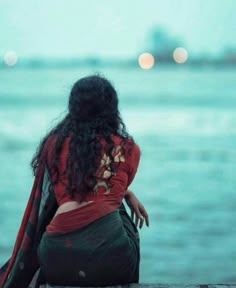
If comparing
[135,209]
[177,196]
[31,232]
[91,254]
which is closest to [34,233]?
[31,232]

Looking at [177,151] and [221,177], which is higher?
[177,151]

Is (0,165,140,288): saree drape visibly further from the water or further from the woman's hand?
the water

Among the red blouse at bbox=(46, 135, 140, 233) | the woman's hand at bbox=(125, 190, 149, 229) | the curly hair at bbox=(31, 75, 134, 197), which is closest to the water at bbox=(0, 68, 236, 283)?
the curly hair at bbox=(31, 75, 134, 197)

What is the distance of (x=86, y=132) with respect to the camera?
3484 millimetres

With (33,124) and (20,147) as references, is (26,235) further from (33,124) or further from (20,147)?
(33,124)

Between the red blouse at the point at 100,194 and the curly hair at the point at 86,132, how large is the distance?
21 millimetres

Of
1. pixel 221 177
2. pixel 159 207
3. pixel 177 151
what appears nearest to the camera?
pixel 159 207

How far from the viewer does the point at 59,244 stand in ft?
11.2

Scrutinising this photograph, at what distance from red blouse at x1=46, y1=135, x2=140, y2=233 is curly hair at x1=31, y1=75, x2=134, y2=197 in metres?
0.02

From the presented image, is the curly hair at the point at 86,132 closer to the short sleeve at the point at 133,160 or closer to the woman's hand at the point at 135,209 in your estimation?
the short sleeve at the point at 133,160

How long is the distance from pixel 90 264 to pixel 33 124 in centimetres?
2753

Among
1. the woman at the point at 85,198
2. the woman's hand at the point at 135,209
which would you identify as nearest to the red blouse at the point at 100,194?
the woman at the point at 85,198

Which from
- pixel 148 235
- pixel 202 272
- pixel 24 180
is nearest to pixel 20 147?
pixel 24 180

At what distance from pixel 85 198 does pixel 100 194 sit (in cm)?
7
